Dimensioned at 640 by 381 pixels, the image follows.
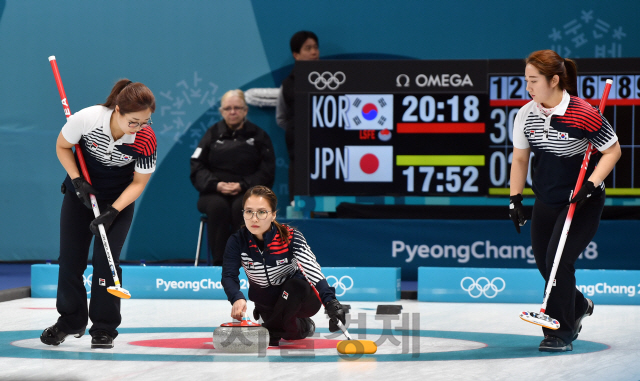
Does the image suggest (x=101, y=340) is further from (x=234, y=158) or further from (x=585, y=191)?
(x=234, y=158)

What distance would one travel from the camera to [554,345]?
4.08 meters

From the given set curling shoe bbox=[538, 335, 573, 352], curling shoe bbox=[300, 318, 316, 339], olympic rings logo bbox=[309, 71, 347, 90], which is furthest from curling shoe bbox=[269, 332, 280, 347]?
olympic rings logo bbox=[309, 71, 347, 90]

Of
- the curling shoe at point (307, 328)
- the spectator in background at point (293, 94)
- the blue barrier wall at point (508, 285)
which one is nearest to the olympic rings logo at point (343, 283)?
the blue barrier wall at point (508, 285)

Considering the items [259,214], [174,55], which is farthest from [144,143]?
[174,55]

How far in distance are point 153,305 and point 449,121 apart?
2.97 meters

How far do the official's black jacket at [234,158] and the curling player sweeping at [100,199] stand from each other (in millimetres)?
Answer: 3213

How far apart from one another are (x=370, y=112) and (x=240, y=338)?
375cm

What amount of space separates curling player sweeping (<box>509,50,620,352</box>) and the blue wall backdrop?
4.91 metres

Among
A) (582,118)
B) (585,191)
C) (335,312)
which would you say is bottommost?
(335,312)

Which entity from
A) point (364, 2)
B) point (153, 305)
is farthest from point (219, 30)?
point (153, 305)

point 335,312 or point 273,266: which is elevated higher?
point 273,266

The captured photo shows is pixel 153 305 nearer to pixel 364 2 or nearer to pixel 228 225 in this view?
pixel 228 225

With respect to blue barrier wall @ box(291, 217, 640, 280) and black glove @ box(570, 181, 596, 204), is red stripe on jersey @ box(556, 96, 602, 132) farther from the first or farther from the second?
blue barrier wall @ box(291, 217, 640, 280)

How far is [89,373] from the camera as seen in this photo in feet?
11.2
